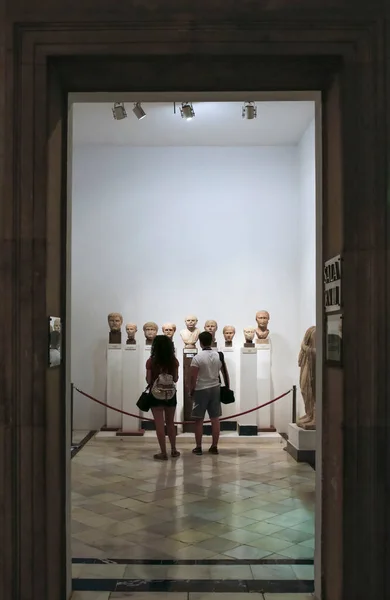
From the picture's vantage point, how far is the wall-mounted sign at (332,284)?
10.6 feet

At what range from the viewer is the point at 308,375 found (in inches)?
339

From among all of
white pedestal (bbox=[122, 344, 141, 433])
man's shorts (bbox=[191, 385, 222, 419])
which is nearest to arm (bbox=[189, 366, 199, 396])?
man's shorts (bbox=[191, 385, 222, 419])

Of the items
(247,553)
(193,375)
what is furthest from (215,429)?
(247,553)

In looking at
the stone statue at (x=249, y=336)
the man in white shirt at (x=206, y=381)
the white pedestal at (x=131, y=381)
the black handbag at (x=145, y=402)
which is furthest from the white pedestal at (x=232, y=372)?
the black handbag at (x=145, y=402)

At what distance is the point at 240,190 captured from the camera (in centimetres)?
1136

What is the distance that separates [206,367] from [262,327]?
2.67 m

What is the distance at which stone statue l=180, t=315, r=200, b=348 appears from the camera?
33.9ft

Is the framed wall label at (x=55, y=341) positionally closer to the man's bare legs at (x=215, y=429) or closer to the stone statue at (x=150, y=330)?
the man's bare legs at (x=215, y=429)

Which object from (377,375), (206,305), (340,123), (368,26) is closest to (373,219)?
(340,123)

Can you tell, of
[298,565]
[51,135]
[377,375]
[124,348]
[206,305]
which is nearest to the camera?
[377,375]

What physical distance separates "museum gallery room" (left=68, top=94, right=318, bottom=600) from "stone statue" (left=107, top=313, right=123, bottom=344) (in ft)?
0.06

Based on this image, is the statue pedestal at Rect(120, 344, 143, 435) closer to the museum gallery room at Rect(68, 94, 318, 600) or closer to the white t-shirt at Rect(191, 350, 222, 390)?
the museum gallery room at Rect(68, 94, 318, 600)

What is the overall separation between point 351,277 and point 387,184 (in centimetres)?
54

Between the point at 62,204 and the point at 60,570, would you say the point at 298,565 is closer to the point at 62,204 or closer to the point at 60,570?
the point at 60,570
